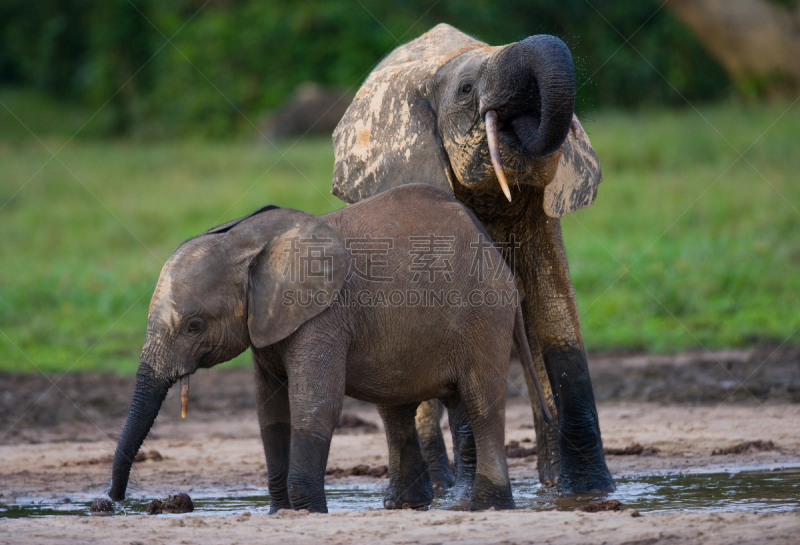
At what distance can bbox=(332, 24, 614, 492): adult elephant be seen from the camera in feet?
16.6

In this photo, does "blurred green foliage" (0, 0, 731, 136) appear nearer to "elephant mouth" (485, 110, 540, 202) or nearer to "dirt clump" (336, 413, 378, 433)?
"dirt clump" (336, 413, 378, 433)

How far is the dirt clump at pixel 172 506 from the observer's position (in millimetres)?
5152

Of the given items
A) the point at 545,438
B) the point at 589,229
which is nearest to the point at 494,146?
the point at 545,438

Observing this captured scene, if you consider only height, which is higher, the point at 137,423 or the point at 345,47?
the point at 345,47

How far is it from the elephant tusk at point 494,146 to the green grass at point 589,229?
597 cm

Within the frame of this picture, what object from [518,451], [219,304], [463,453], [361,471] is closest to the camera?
[219,304]

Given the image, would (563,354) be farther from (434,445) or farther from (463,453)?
(434,445)

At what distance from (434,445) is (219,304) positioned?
6.60ft

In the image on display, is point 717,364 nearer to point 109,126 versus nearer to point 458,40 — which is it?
point 458,40

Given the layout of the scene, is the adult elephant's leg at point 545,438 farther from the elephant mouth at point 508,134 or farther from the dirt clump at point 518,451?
the elephant mouth at point 508,134

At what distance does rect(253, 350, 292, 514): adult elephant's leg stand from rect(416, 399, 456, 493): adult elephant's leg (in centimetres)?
132

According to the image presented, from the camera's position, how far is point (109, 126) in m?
30.5

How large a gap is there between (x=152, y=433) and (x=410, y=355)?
3.48m

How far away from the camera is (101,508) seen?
5109mm
